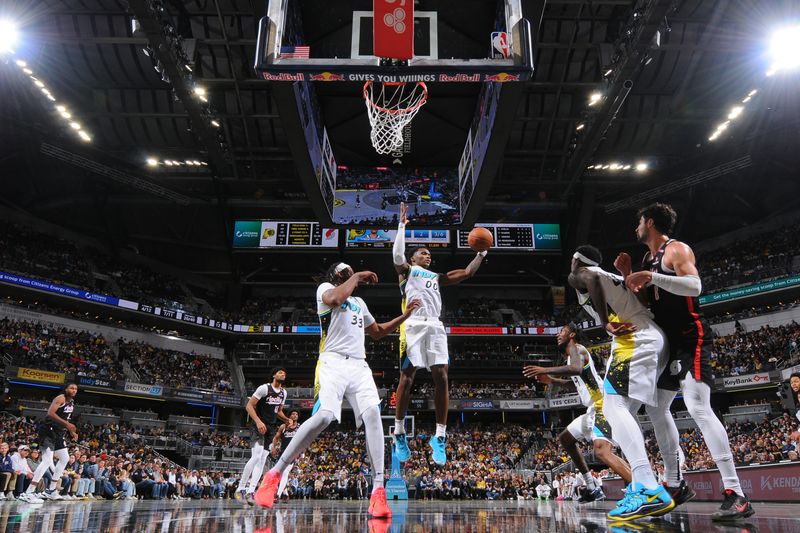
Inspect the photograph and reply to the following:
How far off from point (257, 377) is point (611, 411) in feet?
106

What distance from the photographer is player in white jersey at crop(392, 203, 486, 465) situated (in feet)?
20.2

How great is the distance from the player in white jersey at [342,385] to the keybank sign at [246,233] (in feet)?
88.5

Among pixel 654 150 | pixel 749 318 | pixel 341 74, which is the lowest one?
pixel 341 74

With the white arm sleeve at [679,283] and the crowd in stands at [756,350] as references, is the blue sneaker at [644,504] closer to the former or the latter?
the white arm sleeve at [679,283]

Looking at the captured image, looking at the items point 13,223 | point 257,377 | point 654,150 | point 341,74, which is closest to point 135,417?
point 257,377

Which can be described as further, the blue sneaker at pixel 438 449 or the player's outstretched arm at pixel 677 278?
the blue sneaker at pixel 438 449

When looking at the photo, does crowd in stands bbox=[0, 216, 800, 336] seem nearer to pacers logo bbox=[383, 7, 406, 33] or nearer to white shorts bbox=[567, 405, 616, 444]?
white shorts bbox=[567, 405, 616, 444]

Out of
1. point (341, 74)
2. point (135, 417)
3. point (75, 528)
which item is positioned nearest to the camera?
point (75, 528)

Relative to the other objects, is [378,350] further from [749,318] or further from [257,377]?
[749,318]

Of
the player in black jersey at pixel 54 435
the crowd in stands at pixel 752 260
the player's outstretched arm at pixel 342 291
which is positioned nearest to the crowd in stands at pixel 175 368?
the player in black jersey at pixel 54 435

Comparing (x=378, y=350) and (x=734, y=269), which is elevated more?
(x=734, y=269)

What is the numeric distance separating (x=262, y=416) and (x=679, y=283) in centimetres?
704

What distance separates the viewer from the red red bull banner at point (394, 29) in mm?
7848

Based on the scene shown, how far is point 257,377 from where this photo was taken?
3384 centimetres
